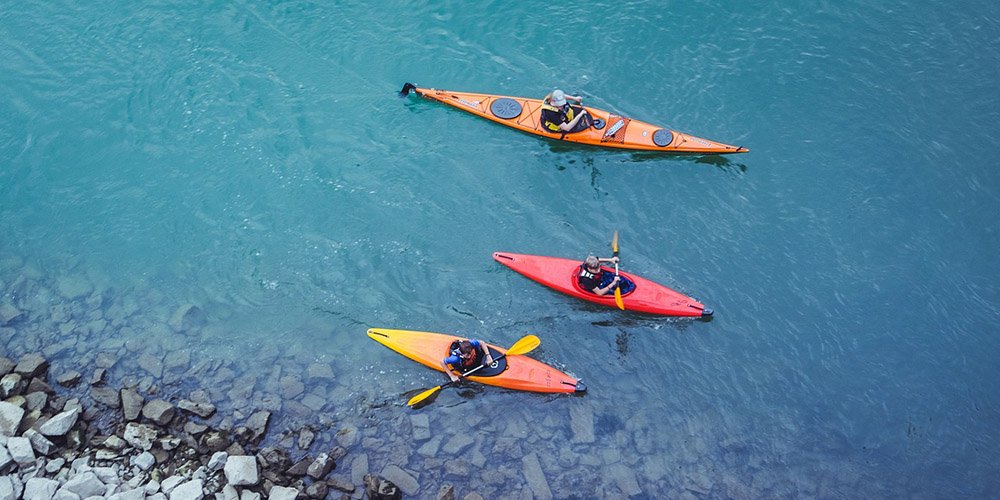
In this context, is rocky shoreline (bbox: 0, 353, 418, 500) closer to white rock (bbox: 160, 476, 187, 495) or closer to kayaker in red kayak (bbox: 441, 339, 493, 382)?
white rock (bbox: 160, 476, 187, 495)

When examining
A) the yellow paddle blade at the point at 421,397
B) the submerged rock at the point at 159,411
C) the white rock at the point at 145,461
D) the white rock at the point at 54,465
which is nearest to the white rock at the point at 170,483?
the white rock at the point at 145,461

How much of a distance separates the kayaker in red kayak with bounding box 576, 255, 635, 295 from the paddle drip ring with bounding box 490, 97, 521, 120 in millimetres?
4187

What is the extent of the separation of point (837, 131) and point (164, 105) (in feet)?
48.9

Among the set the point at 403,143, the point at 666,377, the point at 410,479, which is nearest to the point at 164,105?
the point at 403,143

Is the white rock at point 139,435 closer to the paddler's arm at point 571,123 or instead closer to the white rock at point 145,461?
the white rock at point 145,461

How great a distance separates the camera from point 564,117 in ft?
50.8

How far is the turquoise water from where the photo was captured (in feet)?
40.1

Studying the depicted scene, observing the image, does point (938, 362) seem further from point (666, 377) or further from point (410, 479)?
point (410, 479)

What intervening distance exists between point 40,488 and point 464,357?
20.7 feet

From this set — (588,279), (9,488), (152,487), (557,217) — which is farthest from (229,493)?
(557,217)

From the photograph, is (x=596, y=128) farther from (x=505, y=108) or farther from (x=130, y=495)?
(x=130, y=495)

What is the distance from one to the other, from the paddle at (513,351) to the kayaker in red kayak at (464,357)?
0.31 ft

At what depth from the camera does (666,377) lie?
503 inches

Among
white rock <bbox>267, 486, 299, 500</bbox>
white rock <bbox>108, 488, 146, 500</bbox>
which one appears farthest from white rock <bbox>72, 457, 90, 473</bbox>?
white rock <bbox>267, 486, 299, 500</bbox>
